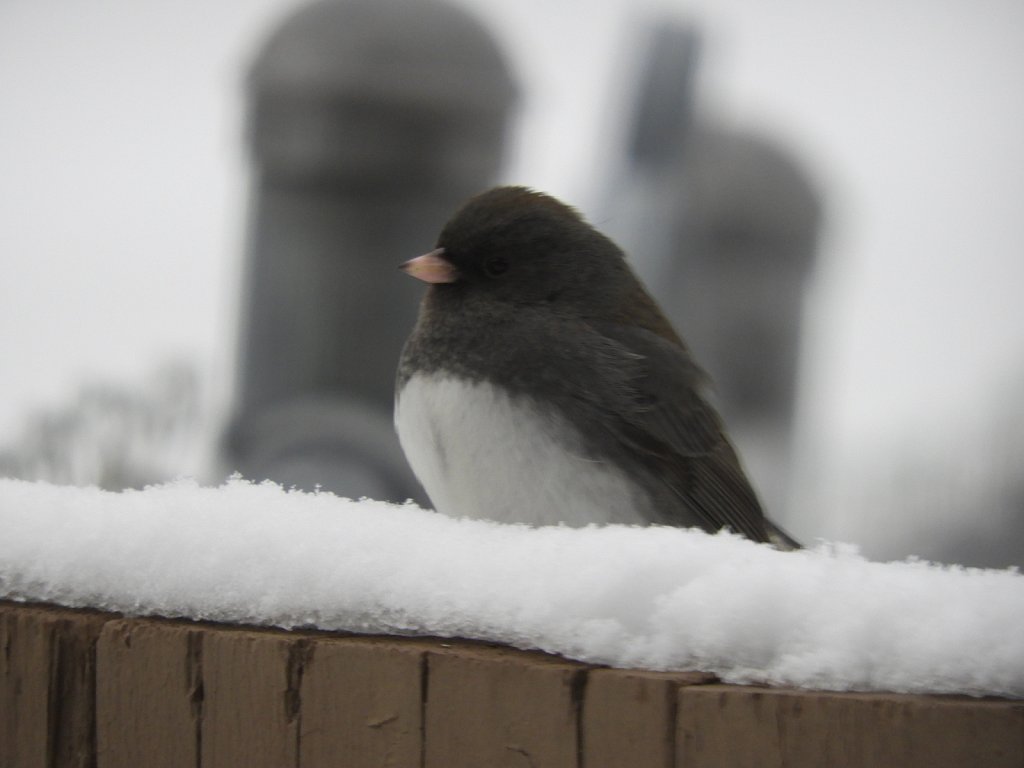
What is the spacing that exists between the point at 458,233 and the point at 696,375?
49 centimetres

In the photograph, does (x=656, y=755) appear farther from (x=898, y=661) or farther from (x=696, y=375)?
(x=696, y=375)

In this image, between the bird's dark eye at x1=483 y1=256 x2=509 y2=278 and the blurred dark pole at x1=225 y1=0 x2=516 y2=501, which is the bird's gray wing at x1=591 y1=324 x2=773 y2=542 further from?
the blurred dark pole at x1=225 y1=0 x2=516 y2=501

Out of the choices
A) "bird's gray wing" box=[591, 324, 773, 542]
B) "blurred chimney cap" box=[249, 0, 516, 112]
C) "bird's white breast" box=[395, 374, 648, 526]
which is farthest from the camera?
"blurred chimney cap" box=[249, 0, 516, 112]

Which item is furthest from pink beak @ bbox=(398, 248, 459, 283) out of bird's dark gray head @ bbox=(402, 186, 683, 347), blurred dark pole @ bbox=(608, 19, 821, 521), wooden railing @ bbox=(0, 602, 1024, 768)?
blurred dark pole @ bbox=(608, 19, 821, 521)

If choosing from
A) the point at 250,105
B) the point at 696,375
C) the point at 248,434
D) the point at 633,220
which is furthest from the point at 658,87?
the point at 696,375

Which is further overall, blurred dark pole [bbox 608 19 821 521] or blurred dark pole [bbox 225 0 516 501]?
blurred dark pole [bbox 608 19 821 521]

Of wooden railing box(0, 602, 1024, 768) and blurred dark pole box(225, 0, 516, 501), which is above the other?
blurred dark pole box(225, 0, 516, 501)

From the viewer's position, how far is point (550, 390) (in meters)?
1.60

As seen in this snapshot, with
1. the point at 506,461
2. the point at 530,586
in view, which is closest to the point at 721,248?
the point at 506,461

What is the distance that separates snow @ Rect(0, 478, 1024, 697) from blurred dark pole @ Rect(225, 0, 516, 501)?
2.48 m

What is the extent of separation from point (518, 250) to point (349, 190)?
1.95 m

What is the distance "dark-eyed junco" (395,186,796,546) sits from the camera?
5.11 feet

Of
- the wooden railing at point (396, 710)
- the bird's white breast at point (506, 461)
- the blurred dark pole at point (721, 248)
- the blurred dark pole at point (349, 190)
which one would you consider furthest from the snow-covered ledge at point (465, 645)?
the blurred dark pole at point (721, 248)

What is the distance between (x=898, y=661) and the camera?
0.67m
